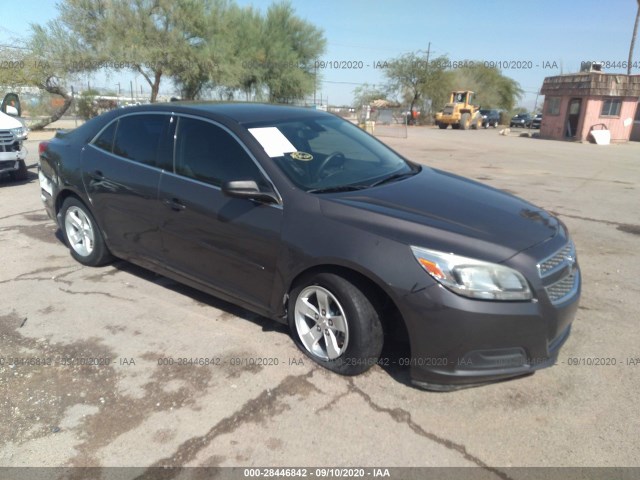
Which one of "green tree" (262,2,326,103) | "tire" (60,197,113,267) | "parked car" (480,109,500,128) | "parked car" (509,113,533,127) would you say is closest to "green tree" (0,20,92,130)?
"green tree" (262,2,326,103)

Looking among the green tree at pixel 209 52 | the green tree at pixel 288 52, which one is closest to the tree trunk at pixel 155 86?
the green tree at pixel 209 52

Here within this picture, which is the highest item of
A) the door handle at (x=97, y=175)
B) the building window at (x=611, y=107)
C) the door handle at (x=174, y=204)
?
the building window at (x=611, y=107)

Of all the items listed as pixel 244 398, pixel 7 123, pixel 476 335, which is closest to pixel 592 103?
pixel 7 123

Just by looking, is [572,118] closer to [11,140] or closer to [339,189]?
[11,140]

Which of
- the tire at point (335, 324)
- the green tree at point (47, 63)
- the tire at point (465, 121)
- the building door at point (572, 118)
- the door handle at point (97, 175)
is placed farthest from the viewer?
the tire at point (465, 121)

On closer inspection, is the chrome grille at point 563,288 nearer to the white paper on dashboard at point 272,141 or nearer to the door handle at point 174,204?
the white paper on dashboard at point 272,141

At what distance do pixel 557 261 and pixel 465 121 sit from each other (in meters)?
38.4

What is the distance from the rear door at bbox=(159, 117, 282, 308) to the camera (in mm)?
3180

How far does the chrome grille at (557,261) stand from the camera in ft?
8.76

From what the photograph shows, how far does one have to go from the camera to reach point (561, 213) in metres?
7.56

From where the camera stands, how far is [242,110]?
3820mm

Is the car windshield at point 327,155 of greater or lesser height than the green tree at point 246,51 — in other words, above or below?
below

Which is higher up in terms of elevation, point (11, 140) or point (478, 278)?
point (11, 140)

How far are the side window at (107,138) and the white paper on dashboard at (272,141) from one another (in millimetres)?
1651
